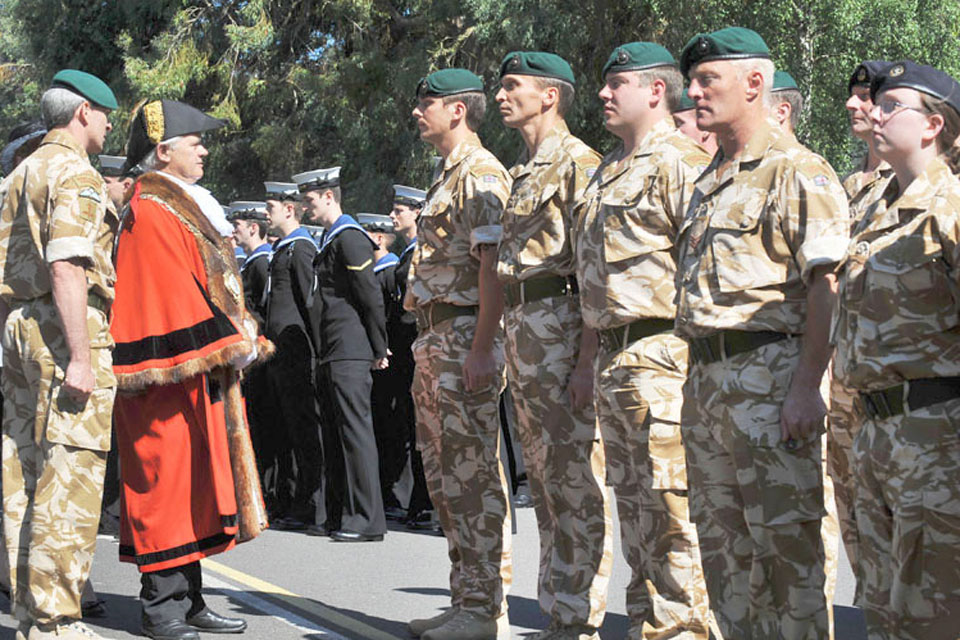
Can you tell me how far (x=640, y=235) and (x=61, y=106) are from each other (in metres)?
2.53

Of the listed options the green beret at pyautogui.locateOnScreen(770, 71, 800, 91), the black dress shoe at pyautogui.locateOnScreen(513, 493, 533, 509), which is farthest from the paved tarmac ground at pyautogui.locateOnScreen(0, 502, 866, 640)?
the green beret at pyautogui.locateOnScreen(770, 71, 800, 91)

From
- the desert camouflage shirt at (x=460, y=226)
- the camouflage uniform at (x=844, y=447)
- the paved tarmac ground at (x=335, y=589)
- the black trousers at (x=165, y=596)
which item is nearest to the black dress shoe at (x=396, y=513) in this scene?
the paved tarmac ground at (x=335, y=589)

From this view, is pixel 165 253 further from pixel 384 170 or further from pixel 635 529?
pixel 384 170

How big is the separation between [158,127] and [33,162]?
0.73m

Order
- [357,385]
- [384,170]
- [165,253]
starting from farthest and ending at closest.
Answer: [384,170]
[357,385]
[165,253]

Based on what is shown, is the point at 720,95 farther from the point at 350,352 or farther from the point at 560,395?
the point at 350,352

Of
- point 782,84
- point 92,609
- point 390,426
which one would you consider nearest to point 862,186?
point 782,84

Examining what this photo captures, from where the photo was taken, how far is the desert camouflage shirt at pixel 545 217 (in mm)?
5445

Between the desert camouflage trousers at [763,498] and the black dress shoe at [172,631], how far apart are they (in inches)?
103

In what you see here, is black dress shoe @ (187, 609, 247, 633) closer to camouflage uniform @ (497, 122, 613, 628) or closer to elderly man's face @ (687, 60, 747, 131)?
camouflage uniform @ (497, 122, 613, 628)

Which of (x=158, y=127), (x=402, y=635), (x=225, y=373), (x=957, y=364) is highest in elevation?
(x=158, y=127)

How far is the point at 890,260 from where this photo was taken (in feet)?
12.6

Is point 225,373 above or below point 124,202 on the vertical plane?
below

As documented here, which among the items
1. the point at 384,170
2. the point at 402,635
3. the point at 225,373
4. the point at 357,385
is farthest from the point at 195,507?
the point at 384,170
